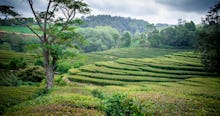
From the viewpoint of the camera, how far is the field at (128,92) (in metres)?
10.4

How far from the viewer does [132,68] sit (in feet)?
124

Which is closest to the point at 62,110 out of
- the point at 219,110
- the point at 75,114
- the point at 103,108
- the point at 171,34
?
the point at 75,114

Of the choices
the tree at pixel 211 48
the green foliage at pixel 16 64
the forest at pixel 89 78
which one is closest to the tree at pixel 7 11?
the forest at pixel 89 78

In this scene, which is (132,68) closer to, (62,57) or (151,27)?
(62,57)

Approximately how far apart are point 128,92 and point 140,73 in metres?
16.7

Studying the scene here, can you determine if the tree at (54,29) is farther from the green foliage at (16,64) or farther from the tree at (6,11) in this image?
the green foliage at (16,64)

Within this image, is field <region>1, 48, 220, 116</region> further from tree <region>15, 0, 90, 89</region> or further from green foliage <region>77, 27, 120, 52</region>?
green foliage <region>77, 27, 120, 52</region>

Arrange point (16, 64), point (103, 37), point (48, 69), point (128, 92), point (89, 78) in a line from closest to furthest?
point (128, 92), point (48, 69), point (89, 78), point (16, 64), point (103, 37)

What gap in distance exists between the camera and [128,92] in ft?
60.3

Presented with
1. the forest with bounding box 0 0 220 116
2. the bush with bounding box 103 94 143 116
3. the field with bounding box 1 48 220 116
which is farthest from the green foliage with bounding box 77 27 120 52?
the bush with bounding box 103 94 143 116

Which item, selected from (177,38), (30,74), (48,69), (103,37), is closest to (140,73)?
(30,74)

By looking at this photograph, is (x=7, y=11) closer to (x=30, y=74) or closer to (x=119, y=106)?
(x=119, y=106)

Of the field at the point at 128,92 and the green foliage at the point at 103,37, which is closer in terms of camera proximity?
the field at the point at 128,92

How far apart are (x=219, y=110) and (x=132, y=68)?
25.7 metres
